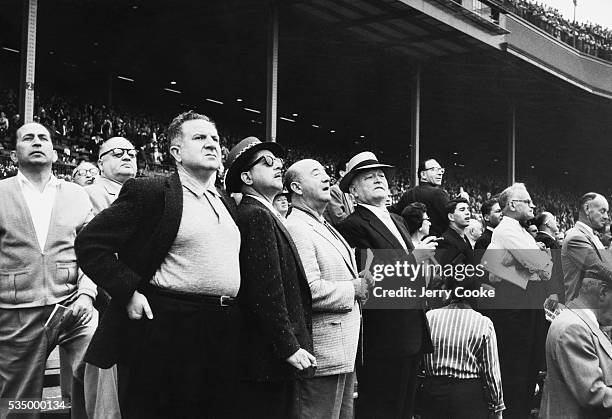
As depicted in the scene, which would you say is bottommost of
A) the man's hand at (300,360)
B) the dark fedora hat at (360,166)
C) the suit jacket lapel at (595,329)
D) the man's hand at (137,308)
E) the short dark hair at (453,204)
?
the man's hand at (300,360)

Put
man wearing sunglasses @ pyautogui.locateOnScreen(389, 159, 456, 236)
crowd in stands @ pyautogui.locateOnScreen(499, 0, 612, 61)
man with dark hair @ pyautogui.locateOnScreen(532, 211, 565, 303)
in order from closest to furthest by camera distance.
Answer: man with dark hair @ pyautogui.locateOnScreen(532, 211, 565, 303) → man wearing sunglasses @ pyautogui.locateOnScreen(389, 159, 456, 236) → crowd in stands @ pyautogui.locateOnScreen(499, 0, 612, 61)

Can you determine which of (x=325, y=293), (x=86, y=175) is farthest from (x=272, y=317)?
(x=86, y=175)

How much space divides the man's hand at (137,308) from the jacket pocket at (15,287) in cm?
117

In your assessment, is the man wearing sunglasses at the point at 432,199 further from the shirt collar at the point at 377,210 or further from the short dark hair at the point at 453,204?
the shirt collar at the point at 377,210

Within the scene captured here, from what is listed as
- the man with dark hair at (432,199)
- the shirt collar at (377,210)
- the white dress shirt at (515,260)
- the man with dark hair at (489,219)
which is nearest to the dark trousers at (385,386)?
the shirt collar at (377,210)

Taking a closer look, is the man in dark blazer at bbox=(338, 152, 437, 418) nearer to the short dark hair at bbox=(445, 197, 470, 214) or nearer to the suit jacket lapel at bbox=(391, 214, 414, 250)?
the suit jacket lapel at bbox=(391, 214, 414, 250)

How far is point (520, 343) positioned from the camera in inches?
247

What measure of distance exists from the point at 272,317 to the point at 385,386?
154 cm

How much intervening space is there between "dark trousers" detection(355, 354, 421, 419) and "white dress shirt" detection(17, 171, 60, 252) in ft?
6.70

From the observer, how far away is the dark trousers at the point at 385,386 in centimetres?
482

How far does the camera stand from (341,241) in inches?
176

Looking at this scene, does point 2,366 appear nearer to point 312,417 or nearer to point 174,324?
point 174,324

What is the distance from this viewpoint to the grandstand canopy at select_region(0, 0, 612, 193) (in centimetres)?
1930

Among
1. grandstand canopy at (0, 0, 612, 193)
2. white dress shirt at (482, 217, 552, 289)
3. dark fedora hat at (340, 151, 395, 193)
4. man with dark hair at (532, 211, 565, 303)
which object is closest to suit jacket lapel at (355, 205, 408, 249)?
dark fedora hat at (340, 151, 395, 193)
